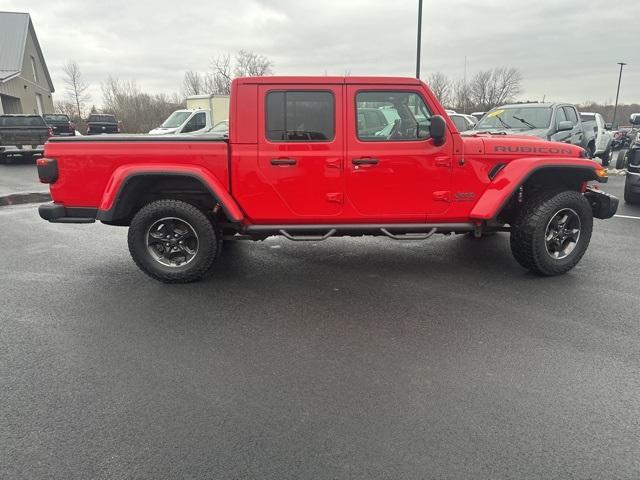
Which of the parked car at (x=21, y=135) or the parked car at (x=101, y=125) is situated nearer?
the parked car at (x=21, y=135)

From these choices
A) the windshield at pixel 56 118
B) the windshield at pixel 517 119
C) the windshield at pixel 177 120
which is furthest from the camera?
the windshield at pixel 56 118

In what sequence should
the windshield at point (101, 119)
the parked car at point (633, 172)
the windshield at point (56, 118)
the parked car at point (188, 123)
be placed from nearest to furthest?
the parked car at point (633, 172) < the parked car at point (188, 123) < the windshield at point (56, 118) < the windshield at point (101, 119)

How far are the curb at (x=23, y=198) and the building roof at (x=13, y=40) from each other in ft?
92.8

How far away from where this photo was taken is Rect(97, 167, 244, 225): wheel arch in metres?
4.42

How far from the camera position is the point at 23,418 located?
257cm

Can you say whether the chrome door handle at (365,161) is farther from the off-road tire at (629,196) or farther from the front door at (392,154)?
the off-road tire at (629,196)

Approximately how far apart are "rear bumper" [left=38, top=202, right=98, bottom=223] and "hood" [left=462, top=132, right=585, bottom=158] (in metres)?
3.95

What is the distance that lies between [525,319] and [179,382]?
2.82m

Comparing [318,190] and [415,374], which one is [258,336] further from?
[318,190]

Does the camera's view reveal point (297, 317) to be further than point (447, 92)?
No

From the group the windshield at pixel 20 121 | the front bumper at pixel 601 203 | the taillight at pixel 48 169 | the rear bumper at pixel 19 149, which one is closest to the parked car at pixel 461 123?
the front bumper at pixel 601 203

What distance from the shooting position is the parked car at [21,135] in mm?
16562

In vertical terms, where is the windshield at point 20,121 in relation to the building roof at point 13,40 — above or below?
below

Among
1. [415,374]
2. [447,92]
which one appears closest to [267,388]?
[415,374]
